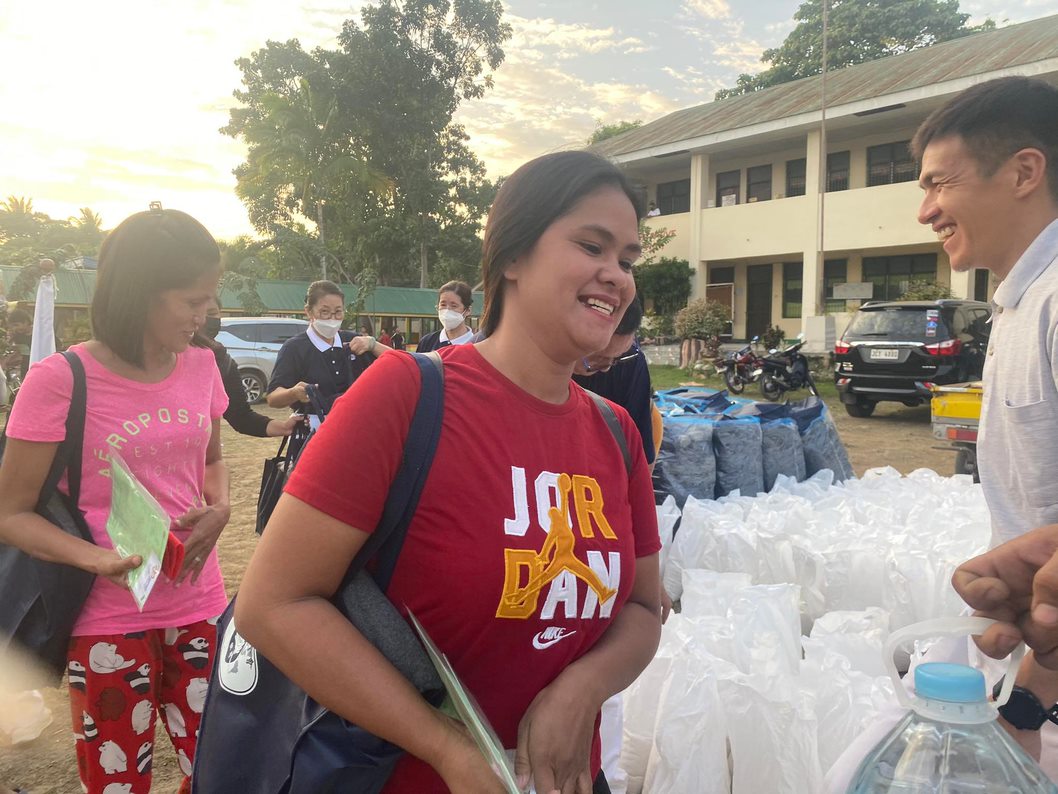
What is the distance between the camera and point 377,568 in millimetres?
1044

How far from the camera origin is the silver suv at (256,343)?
1281 centimetres

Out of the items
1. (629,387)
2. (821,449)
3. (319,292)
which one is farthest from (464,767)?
(821,449)

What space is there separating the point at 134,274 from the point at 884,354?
423 inches

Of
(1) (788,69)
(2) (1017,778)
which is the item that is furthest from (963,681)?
(1) (788,69)

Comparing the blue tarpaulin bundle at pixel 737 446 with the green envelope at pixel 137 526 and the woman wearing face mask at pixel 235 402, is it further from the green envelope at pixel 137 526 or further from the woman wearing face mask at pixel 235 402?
the green envelope at pixel 137 526

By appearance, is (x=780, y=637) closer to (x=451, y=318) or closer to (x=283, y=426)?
(x=283, y=426)

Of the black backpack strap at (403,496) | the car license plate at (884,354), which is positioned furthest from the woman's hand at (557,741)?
the car license plate at (884,354)

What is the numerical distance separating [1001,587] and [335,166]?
2343 centimetres

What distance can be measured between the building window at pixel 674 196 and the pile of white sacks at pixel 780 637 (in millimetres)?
19473

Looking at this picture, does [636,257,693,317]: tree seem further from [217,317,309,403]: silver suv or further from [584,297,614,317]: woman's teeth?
[584,297,614,317]: woman's teeth

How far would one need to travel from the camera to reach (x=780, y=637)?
2369 mm

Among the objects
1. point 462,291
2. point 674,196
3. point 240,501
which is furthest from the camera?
point 674,196

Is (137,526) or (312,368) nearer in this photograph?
(137,526)

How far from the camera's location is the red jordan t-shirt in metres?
1.00
